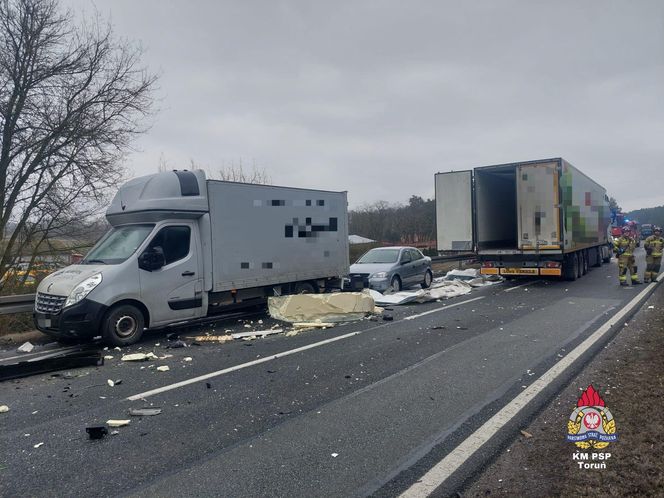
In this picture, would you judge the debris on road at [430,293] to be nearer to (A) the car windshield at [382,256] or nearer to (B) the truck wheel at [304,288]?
(A) the car windshield at [382,256]

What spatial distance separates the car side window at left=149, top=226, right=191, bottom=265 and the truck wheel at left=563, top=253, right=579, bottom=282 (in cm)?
1240

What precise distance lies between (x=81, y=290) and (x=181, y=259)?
1.79 meters

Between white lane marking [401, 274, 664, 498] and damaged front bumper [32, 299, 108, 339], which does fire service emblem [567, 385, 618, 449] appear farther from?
damaged front bumper [32, 299, 108, 339]

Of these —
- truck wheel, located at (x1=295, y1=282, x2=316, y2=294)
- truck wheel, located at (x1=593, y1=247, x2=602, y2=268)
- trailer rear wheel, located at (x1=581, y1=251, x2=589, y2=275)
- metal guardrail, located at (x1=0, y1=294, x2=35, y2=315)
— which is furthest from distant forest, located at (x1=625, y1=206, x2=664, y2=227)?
metal guardrail, located at (x1=0, y1=294, x2=35, y2=315)

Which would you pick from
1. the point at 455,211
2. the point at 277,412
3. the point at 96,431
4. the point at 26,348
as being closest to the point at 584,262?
the point at 455,211

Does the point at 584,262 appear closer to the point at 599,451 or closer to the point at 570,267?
the point at 570,267

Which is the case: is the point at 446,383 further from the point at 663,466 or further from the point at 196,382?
the point at 196,382

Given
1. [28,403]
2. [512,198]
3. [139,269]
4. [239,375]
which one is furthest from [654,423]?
[512,198]

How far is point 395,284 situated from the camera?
45.8 feet

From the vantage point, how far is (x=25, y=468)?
11.8 feet

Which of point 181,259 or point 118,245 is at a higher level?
point 118,245

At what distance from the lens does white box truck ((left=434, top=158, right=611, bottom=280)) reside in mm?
14266

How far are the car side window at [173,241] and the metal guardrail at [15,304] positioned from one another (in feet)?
9.73

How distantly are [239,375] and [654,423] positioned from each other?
4.30 metres
